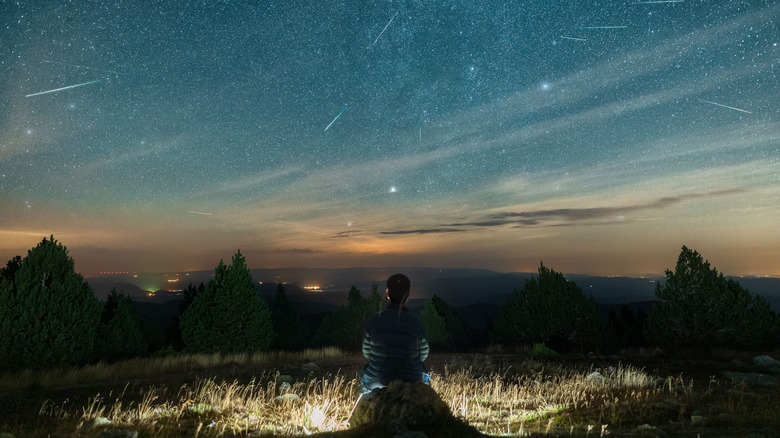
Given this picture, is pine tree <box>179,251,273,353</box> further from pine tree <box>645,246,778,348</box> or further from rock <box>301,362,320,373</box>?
pine tree <box>645,246,778,348</box>

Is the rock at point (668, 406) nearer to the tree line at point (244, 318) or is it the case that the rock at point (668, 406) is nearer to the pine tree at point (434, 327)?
the tree line at point (244, 318)

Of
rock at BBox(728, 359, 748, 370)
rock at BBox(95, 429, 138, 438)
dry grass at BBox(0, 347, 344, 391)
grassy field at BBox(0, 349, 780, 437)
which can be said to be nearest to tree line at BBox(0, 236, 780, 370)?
dry grass at BBox(0, 347, 344, 391)

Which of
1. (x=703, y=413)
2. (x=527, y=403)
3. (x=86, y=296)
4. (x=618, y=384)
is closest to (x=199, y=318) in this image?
(x=86, y=296)

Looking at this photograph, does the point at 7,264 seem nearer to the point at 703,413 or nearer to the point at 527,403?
the point at 527,403

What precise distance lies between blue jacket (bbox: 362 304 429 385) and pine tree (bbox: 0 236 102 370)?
14.1 m

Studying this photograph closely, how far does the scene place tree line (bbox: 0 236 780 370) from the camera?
14828mm

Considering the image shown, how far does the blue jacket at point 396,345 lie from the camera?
19.5 ft

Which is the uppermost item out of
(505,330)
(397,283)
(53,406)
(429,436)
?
(397,283)

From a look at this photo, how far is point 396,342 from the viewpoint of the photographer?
235 inches

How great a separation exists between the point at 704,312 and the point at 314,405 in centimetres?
2110

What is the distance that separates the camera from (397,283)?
6.13 meters

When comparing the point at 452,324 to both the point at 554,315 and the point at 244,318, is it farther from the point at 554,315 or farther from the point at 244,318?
the point at 244,318

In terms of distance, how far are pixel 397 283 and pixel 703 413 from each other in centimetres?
596

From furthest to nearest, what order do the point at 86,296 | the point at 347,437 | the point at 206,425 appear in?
the point at 86,296 < the point at 206,425 < the point at 347,437
